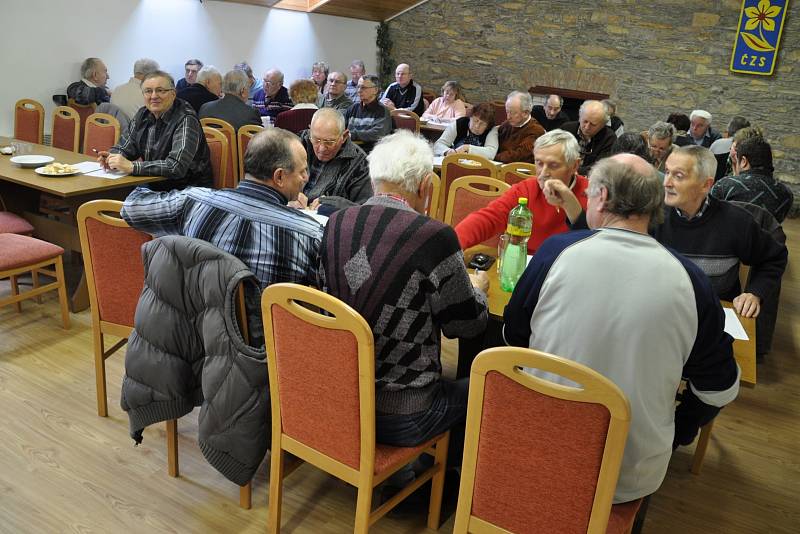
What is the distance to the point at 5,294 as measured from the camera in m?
3.58

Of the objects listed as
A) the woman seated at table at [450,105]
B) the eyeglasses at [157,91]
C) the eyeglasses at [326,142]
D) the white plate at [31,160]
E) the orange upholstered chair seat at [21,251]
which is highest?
the woman seated at table at [450,105]

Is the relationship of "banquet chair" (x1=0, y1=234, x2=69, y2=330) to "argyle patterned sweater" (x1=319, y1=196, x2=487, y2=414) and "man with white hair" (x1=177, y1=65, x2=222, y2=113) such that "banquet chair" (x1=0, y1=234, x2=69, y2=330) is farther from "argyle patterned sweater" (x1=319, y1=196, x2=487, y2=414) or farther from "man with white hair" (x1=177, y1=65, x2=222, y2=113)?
"man with white hair" (x1=177, y1=65, x2=222, y2=113)

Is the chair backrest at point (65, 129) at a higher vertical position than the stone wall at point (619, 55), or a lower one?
lower

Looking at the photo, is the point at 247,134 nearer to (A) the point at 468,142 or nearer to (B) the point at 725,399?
(A) the point at 468,142

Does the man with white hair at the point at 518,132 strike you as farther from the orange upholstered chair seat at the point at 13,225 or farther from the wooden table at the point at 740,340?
the orange upholstered chair seat at the point at 13,225

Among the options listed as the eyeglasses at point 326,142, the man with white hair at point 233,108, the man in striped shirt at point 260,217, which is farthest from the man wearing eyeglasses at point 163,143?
the man in striped shirt at point 260,217

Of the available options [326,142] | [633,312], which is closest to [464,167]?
[326,142]

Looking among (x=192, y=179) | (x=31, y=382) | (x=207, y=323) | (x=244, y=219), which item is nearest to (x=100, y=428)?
(x=31, y=382)

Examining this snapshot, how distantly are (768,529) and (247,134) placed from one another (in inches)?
150

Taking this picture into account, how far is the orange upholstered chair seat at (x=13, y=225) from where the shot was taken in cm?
340

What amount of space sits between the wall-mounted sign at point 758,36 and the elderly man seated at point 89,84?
696 cm

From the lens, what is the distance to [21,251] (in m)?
3.05

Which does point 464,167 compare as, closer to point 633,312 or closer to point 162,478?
point 162,478

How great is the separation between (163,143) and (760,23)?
694 cm
